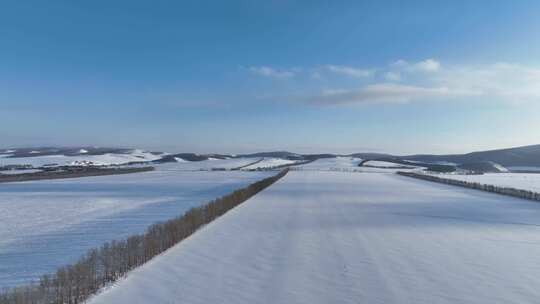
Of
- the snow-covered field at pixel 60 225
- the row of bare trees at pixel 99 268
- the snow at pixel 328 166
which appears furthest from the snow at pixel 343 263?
the snow at pixel 328 166

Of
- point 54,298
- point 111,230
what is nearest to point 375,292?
point 54,298

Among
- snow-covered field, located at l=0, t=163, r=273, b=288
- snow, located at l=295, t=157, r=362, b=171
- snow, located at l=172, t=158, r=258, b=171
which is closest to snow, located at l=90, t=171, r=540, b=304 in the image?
snow-covered field, located at l=0, t=163, r=273, b=288

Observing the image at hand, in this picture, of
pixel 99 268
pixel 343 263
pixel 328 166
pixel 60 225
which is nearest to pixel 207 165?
pixel 328 166

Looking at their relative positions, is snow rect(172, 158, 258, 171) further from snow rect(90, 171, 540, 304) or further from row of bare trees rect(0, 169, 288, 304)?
row of bare trees rect(0, 169, 288, 304)

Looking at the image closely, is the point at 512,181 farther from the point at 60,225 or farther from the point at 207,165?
the point at 207,165

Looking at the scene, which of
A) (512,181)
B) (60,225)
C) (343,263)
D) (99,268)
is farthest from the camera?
(512,181)
